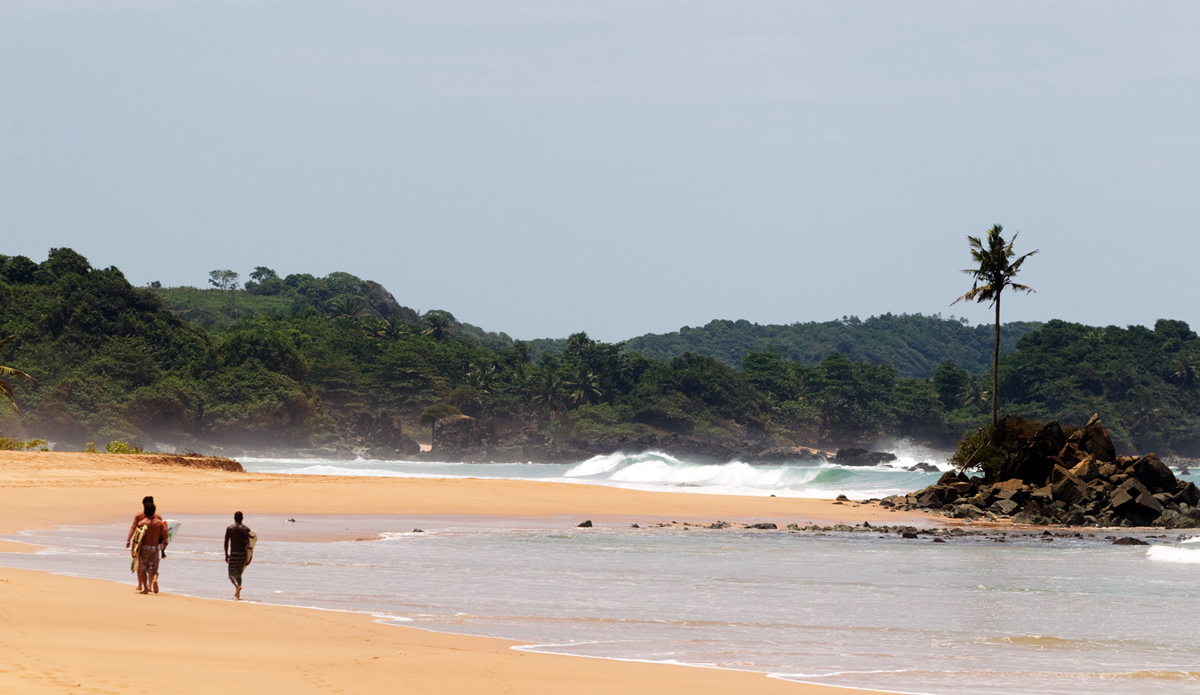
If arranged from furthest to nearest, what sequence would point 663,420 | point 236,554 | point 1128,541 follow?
1. point 663,420
2. point 1128,541
3. point 236,554

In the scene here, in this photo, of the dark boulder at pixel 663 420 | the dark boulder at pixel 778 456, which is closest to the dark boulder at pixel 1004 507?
the dark boulder at pixel 778 456

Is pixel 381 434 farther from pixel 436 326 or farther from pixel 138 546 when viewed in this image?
pixel 138 546

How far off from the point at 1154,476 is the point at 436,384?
92.9m

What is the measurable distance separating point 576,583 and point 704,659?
681 cm

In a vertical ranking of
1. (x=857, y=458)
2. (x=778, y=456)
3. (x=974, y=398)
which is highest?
(x=974, y=398)

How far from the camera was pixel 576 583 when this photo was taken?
61.7 ft

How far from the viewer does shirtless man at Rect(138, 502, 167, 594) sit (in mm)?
14273

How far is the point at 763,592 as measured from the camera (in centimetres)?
1830

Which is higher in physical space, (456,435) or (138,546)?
(456,435)

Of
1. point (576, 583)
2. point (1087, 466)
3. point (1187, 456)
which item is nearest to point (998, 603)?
point (576, 583)

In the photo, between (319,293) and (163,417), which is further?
(319,293)

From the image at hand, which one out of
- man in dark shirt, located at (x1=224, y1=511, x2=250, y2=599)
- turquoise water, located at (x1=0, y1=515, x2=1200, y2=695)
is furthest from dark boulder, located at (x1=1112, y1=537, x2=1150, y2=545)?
man in dark shirt, located at (x1=224, y1=511, x2=250, y2=599)

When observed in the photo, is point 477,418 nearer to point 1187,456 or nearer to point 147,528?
point 1187,456

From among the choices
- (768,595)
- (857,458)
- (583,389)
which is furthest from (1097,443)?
(583,389)
